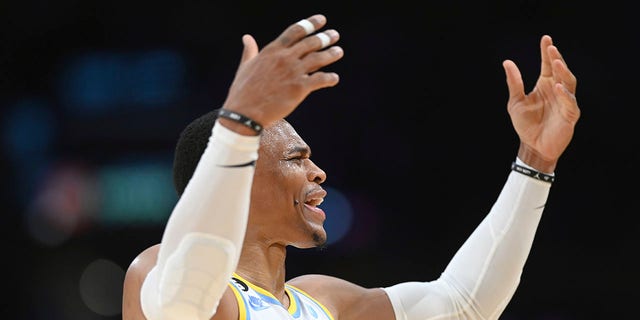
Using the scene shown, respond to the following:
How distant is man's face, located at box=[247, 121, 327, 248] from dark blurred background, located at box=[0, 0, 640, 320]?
2539 millimetres

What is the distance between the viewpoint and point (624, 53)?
5684mm

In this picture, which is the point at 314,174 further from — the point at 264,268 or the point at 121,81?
the point at 121,81

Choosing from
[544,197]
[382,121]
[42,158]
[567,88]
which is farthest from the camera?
[382,121]

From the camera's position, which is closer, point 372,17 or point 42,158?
point 42,158

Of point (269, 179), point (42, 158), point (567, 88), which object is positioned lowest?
point (42, 158)

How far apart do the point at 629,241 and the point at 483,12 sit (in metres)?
1.59

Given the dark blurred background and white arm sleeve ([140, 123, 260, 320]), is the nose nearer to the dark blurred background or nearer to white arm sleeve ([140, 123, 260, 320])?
white arm sleeve ([140, 123, 260, 320])

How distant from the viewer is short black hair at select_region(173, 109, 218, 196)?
2836mm

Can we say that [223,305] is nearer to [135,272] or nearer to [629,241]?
[135,272]

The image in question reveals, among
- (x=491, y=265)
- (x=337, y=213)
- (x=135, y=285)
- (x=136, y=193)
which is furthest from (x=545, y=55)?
(x=136, y=193)

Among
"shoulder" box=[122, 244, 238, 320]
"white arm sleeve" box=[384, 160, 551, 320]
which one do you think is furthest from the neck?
"white arm sleeve" box=[384, 160, 551, 320]

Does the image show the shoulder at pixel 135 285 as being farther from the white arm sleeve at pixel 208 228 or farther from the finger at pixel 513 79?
the finger at pixel 513 79

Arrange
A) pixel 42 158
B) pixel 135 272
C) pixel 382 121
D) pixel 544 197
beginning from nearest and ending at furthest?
pixel 135 272, pixel 544 197, pixel 42 158, pixel 382 121

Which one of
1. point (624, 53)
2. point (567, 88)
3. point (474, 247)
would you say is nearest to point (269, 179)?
point (474, 247)
